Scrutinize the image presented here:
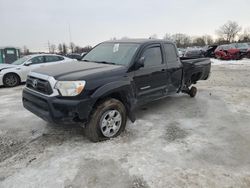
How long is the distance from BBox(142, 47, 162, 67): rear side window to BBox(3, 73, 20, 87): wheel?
7.08 metres

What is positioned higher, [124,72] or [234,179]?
[124,72]

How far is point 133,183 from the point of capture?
9.46ft

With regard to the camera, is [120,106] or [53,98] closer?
[53,98]

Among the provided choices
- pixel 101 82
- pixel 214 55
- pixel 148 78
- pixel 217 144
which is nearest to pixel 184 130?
pixel 217 144

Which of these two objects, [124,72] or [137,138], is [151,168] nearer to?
[137,138]

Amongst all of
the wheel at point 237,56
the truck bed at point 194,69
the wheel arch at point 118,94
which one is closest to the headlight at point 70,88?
the wheel arch at point 118,94

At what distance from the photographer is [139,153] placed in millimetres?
3607

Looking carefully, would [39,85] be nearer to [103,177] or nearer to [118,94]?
[118,94]

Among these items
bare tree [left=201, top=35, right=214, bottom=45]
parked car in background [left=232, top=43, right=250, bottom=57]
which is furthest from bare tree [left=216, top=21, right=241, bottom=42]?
parked car in background [left=232, top=43, right=250, bottom=57]

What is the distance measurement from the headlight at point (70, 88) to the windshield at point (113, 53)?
115 cm

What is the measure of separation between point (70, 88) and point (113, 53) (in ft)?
5.31

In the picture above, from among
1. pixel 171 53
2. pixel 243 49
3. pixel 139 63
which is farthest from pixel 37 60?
pixel 243 49

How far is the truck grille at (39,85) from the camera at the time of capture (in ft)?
12.3

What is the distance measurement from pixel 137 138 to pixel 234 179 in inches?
66.8
